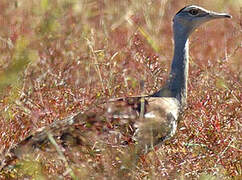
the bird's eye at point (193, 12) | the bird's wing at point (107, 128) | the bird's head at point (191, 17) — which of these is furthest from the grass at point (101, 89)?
the bird's eye at point (193, 12)

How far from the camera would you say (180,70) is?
161 inches

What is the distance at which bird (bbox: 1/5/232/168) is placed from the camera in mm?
3045

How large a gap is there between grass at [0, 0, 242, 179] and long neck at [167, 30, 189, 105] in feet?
0.35

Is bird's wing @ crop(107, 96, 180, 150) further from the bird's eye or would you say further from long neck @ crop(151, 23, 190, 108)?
the bird's eye

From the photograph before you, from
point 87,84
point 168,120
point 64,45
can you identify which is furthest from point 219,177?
point 64,45

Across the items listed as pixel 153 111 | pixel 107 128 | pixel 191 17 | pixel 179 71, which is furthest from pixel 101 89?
pixel 107 128

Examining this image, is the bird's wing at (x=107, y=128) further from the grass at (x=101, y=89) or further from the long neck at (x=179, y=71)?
the long neck at (x=179, y=71)

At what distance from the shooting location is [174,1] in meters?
6.79

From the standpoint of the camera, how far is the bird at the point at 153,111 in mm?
3045

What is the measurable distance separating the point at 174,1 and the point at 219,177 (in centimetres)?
416

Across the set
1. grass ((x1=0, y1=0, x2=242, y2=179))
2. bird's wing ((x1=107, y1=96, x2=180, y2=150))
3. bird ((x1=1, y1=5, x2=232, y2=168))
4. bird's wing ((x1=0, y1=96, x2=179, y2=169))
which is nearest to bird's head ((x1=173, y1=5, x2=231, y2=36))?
bird ((x1=1, y1=5, x2=232, y2=168))

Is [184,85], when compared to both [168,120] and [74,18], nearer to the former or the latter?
[168,120]

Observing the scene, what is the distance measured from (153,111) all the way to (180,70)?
61 centimetres

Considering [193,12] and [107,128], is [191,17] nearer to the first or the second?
[193,12]
